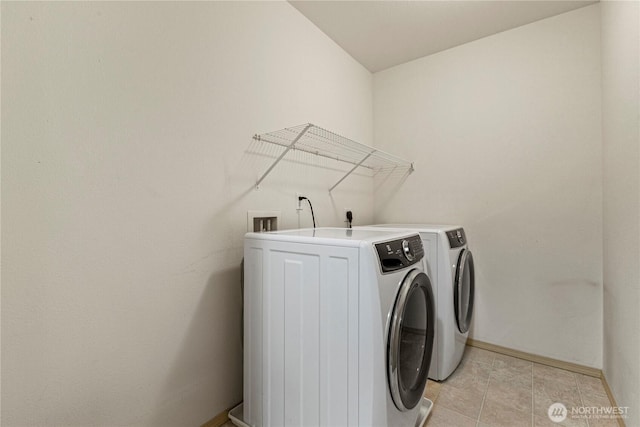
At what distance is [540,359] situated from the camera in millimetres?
2119

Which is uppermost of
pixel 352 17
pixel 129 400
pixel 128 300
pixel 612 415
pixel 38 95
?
pixel 352 17

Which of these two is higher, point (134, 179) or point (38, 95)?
point (38, 95)

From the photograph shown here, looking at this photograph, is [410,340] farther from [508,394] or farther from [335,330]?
[508,394]

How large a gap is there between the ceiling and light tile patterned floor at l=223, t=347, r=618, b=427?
2.53 metres

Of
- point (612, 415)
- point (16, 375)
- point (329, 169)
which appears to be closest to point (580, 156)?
point (612, 415)

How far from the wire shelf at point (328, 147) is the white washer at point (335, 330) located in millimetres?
633

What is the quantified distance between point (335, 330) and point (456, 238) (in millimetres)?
1258

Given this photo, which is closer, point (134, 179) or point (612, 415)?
point (134, 179)

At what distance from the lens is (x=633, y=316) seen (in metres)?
1.33

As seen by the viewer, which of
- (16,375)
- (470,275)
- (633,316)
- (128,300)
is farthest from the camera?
(470,275)

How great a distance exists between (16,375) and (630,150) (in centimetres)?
262

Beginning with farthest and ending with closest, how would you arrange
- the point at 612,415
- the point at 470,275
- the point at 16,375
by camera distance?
the point at 470,275
the point at 612,415
the point at 16,375

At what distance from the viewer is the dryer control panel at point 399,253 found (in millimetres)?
1132

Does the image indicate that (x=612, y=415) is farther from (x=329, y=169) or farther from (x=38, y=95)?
(x=38, y=95)
